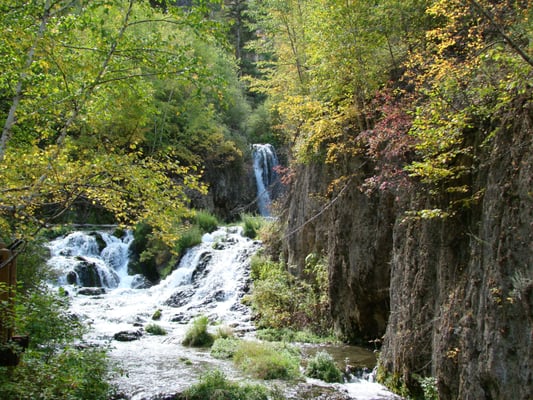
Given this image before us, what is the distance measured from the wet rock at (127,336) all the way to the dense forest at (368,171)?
2.42 meters

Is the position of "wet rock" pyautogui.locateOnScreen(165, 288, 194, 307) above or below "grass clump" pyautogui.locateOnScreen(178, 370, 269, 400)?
above

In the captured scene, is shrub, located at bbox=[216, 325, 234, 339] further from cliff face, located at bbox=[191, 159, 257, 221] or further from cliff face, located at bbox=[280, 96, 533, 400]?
cliff face, located at bbox=[191, 159, 257, 221]

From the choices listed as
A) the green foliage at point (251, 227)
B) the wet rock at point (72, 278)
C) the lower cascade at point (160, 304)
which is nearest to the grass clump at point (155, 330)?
the lower cascade at point (160, 304)

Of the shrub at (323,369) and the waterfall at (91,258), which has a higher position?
the waterfall at (91,258)

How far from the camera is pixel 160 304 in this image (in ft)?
48.2

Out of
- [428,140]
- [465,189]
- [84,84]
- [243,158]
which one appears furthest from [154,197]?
[243,158]

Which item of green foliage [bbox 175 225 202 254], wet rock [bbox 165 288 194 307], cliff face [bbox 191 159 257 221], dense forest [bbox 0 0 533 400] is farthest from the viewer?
cliff face [bbox 191 159 257 221]

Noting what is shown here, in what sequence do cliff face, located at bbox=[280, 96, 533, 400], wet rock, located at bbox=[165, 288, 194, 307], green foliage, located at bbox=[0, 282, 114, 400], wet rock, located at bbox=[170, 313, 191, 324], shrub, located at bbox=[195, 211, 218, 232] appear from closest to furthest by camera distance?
cliff face, located at bbox=[280, 96, 533, 400], green foliage, located at bbox=[0, 282, 114, 400], wet rock, located at bbox=[170, 313, 191, 324], wet rock, located at bbox=[165, 288, 194, 307], shrub, located at bbox=[195, 211, 218, 232]

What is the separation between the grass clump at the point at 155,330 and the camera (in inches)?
452

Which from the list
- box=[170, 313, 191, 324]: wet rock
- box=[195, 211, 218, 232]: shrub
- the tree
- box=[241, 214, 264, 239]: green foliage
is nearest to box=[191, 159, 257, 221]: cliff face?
box=[195, 211, 218, 232]: shrub

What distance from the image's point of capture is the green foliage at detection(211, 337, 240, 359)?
941 centimetres

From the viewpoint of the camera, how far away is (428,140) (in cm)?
536

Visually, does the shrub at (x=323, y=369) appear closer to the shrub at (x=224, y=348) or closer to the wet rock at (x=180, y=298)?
the shrub at (x=224, y=348)

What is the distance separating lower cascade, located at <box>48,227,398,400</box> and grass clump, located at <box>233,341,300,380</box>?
28 centimetres
